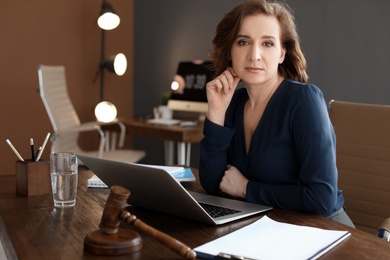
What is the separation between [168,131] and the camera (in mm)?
3713

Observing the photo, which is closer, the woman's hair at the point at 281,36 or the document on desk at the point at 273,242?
the document on desk at the point at 273,242

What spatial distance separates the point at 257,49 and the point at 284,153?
0.32m

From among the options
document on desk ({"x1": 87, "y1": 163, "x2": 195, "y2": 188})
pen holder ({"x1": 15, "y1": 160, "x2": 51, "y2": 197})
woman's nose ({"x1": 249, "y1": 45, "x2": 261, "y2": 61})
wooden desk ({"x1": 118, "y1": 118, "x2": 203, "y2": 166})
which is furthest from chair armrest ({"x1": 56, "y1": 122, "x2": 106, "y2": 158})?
woman's nose ({"x1": 249, "y1": 45, "x2": 261, "y2": 61})

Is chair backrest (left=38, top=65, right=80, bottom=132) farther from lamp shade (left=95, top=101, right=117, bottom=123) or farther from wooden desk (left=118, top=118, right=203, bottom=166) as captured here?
wooden desk (left=118, top=118, right=203, bottom=166)

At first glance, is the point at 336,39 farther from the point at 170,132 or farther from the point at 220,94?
the point at 220,94

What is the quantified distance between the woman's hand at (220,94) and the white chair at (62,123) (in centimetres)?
218

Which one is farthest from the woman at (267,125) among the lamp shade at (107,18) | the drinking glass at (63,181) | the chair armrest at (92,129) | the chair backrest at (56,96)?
the lamp shade at (107,18)

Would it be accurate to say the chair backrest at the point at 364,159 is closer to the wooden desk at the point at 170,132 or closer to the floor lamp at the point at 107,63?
the wooden desk at the point at 170,132

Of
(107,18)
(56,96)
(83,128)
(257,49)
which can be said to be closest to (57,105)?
(56,96)

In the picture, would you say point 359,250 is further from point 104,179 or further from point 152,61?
point 152,61

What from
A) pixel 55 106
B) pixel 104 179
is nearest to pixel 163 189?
pixel 104 179

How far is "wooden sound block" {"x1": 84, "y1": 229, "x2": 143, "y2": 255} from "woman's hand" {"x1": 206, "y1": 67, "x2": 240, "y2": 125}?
0.72 m

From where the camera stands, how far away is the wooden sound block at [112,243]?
1.08 m

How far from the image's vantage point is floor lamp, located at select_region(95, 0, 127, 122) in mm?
4184
